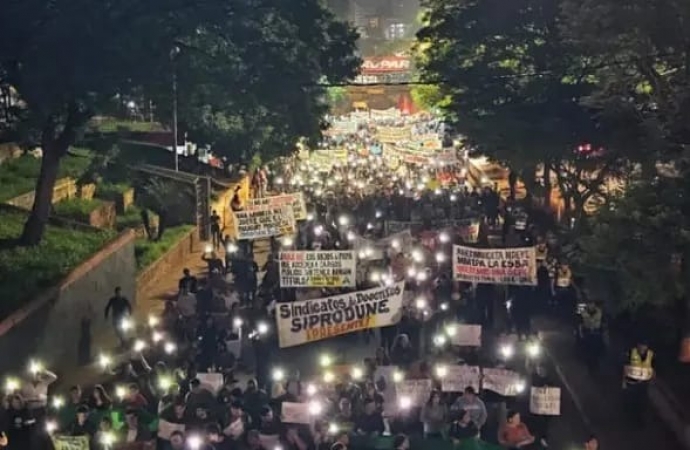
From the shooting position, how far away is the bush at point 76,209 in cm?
2883

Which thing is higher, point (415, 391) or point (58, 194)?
point (58, 194)

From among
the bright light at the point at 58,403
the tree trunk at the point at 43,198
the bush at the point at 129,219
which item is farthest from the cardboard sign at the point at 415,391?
the bush at the point at 129,219

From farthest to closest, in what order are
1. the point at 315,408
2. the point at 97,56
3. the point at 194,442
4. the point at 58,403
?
the point at 97,56 → the point at 58,403 → the point at 315,408 → the point at 194,442

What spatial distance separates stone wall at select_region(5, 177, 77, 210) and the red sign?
95.7m

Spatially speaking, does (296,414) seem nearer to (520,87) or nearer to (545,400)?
(545,400)

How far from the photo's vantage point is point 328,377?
49.6ft

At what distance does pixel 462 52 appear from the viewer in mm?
37594

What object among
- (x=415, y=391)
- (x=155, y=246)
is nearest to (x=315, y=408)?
(x=415, y=391)

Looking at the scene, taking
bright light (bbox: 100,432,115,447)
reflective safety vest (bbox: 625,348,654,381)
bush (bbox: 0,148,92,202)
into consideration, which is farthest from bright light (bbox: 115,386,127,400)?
bush (bbox: 0,148,92,202)

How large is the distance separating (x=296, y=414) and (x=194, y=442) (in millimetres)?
1401

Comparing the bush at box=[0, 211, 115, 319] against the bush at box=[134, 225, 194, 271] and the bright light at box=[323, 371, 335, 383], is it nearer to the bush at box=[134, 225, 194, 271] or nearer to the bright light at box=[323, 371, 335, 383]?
the bush at box=[134, 225, 194, 271]

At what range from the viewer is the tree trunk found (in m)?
23.7

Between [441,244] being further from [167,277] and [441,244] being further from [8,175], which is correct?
[8,175]

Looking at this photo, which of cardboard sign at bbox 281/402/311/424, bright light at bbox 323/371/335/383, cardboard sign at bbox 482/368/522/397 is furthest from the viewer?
bright light at bbox 323/371/335/383
